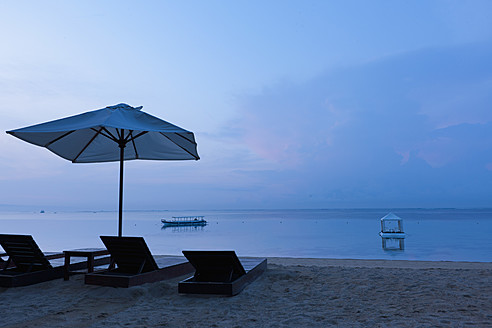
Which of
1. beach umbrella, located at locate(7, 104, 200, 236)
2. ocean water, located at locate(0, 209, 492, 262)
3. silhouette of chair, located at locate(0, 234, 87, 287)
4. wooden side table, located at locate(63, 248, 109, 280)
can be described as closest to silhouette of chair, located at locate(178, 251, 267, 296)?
beach umbrella, located at locate(7, 104, 200, 236)

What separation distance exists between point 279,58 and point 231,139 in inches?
344

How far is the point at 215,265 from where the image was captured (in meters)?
4.36

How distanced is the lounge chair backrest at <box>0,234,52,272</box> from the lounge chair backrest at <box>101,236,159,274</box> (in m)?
0.97

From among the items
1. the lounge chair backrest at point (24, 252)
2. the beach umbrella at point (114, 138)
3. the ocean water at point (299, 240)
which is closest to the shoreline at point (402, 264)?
the beach umbrella at point (114, 138)

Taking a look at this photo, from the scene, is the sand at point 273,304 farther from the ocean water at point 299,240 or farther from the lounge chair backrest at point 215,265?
the ocean water at point 299,240

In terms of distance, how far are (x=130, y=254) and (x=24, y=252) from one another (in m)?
1.48

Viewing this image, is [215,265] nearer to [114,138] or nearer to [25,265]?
[114,138]

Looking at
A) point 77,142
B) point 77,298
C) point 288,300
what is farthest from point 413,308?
point 77,142

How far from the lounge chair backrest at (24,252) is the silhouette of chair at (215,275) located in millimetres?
2024

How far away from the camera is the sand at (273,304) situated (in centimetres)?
316

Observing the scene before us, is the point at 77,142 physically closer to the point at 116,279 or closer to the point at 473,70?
the point at 116,279

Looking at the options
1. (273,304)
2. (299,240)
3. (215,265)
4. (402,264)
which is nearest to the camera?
(273,304)

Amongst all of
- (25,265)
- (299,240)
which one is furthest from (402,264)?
(299,240)

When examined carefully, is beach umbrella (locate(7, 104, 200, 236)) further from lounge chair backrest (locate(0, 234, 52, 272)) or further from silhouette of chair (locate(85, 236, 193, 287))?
lounge chair backrest (locate(0, 234, 52, 272))
